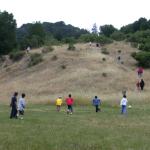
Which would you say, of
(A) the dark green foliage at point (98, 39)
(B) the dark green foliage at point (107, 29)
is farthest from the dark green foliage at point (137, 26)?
(A) the dark green foliage at point (98, 39)

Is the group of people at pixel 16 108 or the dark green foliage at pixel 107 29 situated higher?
the dark green foliage at pixel 107 29

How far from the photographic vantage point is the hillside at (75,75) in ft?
210

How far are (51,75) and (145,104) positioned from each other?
78.4 ft

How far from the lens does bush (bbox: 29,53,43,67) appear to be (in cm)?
8269

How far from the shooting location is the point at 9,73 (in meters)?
82.8

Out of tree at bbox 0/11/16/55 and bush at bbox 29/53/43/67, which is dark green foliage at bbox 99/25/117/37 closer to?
tree at bbox 0/11/16/55

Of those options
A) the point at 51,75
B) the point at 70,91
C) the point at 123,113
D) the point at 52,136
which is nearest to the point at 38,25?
the point at 51,75

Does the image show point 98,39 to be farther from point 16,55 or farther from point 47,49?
point 16,55

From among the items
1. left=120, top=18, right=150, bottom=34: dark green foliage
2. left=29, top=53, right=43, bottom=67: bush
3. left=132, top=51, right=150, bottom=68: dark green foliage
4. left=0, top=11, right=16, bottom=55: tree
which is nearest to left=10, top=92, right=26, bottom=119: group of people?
left=132, top=51, right=150, bottom=68: dark green foliage

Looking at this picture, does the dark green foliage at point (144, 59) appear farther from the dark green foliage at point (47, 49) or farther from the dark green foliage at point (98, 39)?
the dark green foliage at point (98, 39)

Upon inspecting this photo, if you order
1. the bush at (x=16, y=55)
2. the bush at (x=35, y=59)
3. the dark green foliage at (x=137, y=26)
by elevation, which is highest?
the dark green foliage at (x=137, y=26)

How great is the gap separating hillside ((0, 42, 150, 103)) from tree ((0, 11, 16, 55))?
5.84 meters

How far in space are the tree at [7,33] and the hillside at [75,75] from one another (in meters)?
5.84

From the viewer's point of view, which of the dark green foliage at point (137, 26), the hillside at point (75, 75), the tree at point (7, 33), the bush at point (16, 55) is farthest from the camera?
the dark green foliage at point (137, 26)
